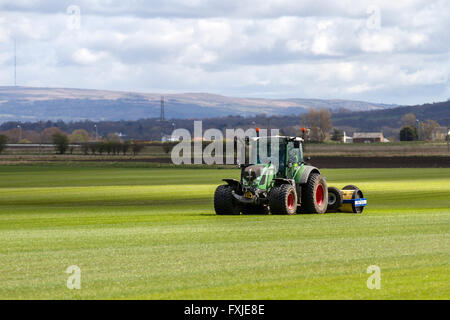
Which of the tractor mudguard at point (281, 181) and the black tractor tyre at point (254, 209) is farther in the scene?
the black tractor tyre at point (254, 209)

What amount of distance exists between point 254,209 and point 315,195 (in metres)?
2.10

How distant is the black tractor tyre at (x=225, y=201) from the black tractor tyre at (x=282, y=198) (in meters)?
1.62

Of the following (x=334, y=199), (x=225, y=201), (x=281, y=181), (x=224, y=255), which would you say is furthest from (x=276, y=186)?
(x=224, y=255)

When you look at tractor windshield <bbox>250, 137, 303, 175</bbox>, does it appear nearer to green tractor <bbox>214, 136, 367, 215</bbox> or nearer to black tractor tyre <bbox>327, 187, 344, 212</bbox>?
green tractor <bbox>214, 136, 367, 215</bbox>

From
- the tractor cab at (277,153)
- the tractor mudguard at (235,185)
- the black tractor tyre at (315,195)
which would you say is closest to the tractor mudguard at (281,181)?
the tractor cab at (277,153)

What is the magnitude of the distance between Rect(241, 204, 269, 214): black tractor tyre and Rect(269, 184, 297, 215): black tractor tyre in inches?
54.6

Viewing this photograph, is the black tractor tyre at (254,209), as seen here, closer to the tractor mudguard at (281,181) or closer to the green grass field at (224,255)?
the tractor mudguard at (281,181)

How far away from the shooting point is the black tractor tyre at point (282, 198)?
87.2 ft

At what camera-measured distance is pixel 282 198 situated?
1046 inches

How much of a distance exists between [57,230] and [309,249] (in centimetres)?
834

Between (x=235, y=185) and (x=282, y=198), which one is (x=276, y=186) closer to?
(x=282, y=198)

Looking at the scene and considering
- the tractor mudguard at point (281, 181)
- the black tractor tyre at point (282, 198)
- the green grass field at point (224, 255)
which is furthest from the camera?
the tractor mudguard at point (281, 181)
